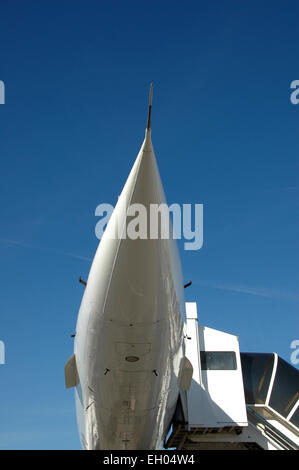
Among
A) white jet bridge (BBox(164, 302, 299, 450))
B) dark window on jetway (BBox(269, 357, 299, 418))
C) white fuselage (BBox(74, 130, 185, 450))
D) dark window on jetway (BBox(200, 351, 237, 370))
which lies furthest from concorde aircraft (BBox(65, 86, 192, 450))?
dark window on jetway (BBox(269, 357, 299, 418))

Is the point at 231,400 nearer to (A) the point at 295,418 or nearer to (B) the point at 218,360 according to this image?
(B) the point at 218,360

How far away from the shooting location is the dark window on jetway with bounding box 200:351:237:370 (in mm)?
13180

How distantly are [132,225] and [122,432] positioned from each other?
4564 mm

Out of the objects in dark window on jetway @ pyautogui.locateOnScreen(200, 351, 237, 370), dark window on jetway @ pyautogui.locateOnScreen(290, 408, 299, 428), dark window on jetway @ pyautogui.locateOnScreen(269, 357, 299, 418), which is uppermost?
dark window on jetway @ pyautogui.locateOnScreen(200, 351, 237, 370)

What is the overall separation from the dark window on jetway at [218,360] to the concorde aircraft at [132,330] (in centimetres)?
469

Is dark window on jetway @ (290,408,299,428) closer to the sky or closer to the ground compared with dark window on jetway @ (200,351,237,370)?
closer to the ground

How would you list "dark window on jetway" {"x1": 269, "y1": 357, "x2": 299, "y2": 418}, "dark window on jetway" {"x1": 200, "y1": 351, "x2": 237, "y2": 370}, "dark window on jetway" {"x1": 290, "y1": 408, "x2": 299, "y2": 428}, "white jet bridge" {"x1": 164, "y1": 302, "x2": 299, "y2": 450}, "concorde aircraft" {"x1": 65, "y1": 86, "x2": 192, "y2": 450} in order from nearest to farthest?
"concorde aircraft" {"x1": 65, "y1": 86, "x2": 192, "y2": 450} → "white jet bridge" {"x1": 164, "y1": 302, "x2": 299, "y2": 450} → "dark window on jetway" {"x1": 200, "y1": 351, "x2": 237, "y2": 370} → "dark window on jetway" {"x1": 290, "y1": 408, "x2": 299, "y2": 428} → "dark window on jetway" {"x1": 269, "y1": 357, "x2": 299, "y2": 418}

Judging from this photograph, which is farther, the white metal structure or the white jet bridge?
the white jet bridge

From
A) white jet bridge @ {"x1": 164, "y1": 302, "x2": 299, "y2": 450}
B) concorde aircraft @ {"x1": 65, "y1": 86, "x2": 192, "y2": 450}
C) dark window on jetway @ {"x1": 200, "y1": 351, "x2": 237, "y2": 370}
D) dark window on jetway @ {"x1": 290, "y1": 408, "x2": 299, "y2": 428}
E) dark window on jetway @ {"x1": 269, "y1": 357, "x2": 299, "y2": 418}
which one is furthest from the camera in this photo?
dark window on jetway @ {"x1": 269, "y1": 357, "x2": 299, "y2": 418}

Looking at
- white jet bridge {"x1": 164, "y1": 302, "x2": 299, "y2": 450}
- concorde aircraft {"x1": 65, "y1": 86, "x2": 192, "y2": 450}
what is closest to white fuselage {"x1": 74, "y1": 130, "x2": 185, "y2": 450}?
concorde aircraft {"x1": 65, "y1": 86, "x2": 192, "y2": 450}

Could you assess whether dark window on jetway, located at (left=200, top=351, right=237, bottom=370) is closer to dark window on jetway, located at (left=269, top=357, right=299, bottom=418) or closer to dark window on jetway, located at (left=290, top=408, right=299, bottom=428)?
dark window on jetway, located at (left=269, top=357, right=299, bottom=418)

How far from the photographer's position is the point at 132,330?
6.62 metres
